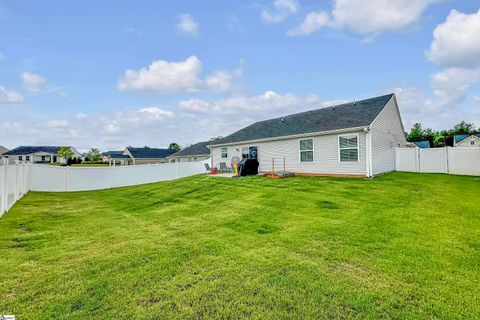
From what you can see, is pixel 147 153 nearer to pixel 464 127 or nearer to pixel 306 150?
pixel 306 150

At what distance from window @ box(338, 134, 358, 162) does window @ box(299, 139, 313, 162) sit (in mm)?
1814

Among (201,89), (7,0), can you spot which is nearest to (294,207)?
(7,0)

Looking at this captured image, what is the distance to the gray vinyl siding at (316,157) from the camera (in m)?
13.0

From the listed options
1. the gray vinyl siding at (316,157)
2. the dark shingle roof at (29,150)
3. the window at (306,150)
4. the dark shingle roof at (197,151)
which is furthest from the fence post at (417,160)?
the dark shingle roof at (29,150)

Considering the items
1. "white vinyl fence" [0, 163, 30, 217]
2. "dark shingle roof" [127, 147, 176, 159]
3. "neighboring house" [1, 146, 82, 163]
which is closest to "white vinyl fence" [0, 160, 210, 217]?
"white vinyl fence" [0, 163, 30, 217]

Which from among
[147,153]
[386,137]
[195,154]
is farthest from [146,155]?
[386,137]

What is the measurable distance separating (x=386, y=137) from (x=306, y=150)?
4657 millimetres

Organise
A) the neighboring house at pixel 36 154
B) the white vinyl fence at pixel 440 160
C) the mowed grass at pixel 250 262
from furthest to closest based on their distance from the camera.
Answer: the neighboring house at pixel 36 154
the white vinyl fence at pixel 440 160
the mowed grass at pixel 250 262

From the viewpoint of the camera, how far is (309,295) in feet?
9.65

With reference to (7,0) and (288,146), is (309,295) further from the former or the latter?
(7,0)

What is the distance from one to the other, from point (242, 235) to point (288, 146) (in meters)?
11.8

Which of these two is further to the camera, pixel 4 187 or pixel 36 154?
pixel 36 154

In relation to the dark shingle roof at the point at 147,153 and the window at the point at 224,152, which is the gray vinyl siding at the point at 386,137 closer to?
the window at the point at 224,152

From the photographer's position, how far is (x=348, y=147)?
13375 millimetres
